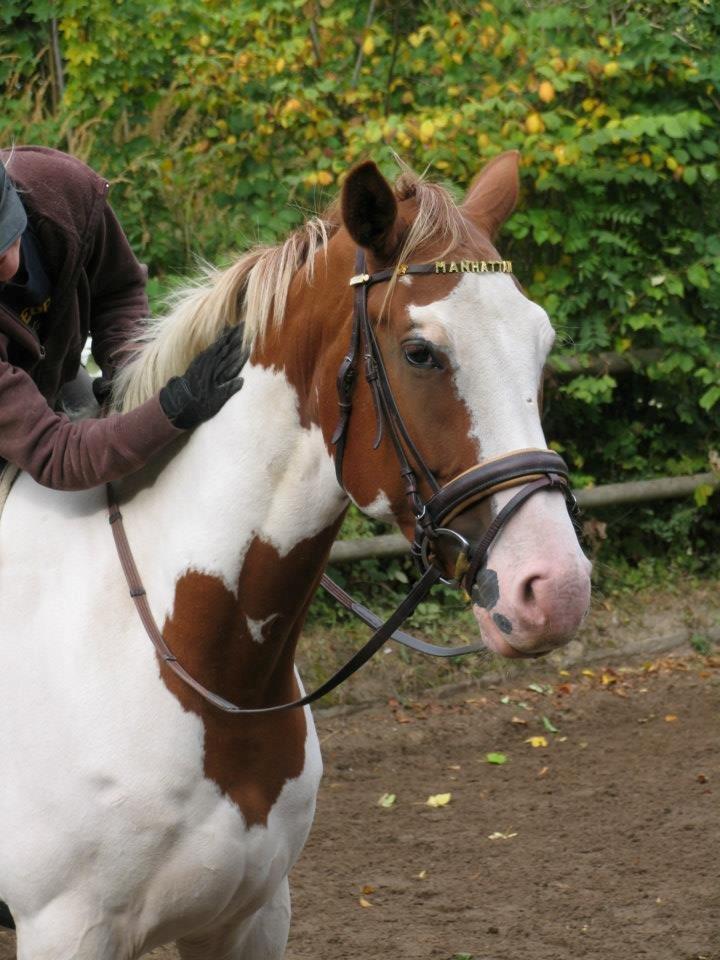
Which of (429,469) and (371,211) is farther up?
(371,211)

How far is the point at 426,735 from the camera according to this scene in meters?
5.83

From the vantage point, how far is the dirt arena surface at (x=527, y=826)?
4.09m

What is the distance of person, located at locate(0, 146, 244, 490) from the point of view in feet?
8.27

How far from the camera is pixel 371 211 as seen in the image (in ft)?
7.66

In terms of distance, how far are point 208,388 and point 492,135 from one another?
430 centimetres

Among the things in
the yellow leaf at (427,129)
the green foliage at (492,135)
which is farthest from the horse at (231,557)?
the green foliage at (492,135)

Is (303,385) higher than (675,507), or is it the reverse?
(303,385)

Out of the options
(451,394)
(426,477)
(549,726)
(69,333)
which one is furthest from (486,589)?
(549,726)

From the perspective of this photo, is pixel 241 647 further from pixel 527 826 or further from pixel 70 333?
pixel 527 826

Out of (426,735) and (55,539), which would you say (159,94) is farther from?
(55,539)

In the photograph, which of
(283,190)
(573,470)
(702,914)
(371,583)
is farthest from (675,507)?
(702,914)

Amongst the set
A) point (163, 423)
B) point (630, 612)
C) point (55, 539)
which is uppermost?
point (163, 423)

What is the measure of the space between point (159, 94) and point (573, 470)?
10.8 feet

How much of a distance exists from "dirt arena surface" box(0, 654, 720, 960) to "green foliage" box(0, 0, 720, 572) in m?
1.02
